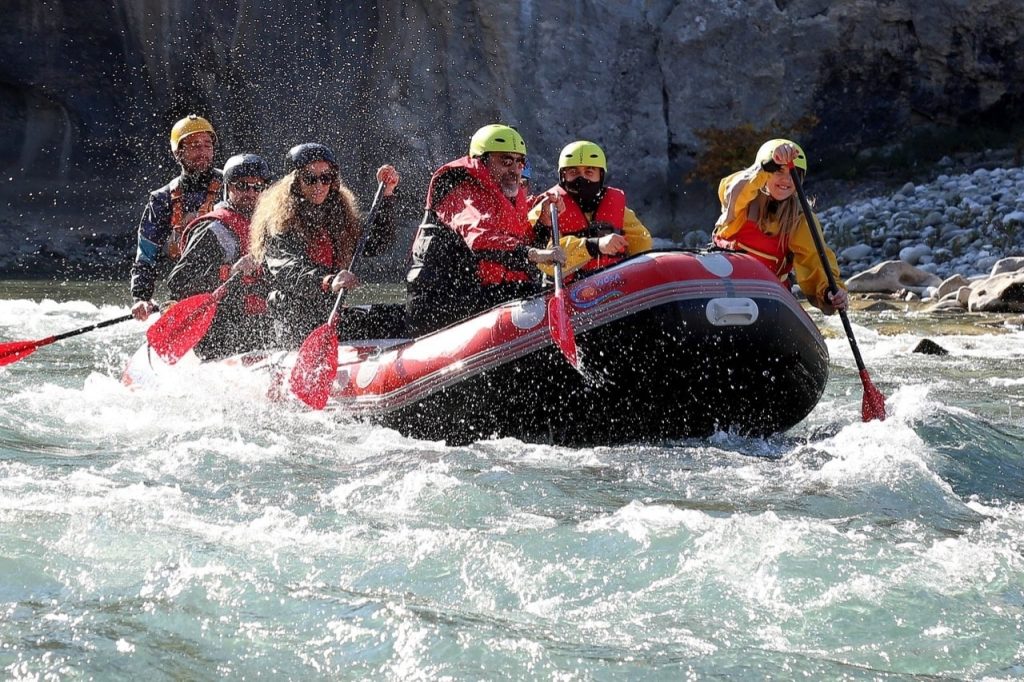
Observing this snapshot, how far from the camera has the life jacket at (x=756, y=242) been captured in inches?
245

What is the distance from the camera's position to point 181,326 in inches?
267

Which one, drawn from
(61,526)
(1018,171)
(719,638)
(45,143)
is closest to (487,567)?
(719,638)

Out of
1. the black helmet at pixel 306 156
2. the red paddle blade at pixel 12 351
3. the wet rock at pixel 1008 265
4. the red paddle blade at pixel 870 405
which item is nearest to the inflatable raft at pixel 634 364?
the red paddle blade at pixel 870 405

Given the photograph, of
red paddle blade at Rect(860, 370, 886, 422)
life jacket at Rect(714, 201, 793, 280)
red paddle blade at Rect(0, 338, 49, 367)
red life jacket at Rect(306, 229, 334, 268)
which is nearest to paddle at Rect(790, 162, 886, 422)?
red paddle blade at Rect(860, 370, 886, 422)

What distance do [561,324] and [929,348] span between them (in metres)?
4.83

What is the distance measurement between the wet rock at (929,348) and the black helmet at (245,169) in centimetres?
481

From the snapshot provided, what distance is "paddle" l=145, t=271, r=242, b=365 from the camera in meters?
6.74

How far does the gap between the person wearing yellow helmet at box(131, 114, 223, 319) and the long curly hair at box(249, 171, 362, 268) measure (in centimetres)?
81

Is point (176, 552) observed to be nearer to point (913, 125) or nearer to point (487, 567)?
point (487, 567)

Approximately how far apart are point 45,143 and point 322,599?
17.1 m

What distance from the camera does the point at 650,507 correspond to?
14.1 ft

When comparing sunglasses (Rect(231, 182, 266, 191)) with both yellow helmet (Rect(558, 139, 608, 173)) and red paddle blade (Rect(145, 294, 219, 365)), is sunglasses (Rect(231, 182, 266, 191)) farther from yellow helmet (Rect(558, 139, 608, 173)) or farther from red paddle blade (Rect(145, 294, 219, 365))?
yellow helmet (Rect(558, 139, 608, 173))

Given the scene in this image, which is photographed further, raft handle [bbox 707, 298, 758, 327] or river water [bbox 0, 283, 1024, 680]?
raft handle [bbox 707, 298, 758, 327]

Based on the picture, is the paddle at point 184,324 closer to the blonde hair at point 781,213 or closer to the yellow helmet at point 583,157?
the yellow helmet at point 583,157
